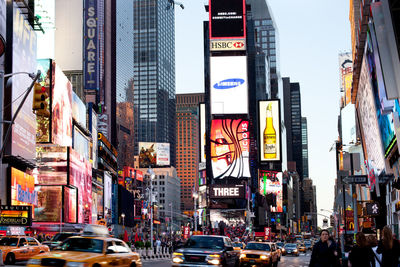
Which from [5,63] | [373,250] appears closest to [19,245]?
[373,250]

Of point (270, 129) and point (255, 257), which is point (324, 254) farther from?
point (270, 129)

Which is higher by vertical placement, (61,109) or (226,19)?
(226,19)

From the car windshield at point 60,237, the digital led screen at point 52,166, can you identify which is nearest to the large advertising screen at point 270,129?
the digital led screen at point 52,166

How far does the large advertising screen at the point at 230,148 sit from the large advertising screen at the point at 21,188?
208 feet

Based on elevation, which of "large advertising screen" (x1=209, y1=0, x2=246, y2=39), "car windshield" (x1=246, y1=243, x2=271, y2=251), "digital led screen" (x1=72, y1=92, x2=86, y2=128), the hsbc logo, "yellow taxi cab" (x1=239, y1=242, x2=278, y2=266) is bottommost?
"yellow taxi cab" (x1=239, y1=242, x2=278, y2=266)

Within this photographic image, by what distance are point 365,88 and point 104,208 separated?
96818mm

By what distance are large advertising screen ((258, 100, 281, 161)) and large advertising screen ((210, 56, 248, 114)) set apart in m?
21.7

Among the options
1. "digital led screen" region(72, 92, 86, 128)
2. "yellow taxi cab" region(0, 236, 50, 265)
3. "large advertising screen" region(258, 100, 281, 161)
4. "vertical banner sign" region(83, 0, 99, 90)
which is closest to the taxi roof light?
"yellow taxi cab" region(0, 236, 50, 265)

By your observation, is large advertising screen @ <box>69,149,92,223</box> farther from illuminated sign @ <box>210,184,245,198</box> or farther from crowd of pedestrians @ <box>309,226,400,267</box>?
crowd of pedestrians @ <box>309,226,400,267</box>

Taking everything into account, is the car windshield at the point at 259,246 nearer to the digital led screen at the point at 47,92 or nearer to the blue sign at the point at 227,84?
the digital led screen at the point at 47,92

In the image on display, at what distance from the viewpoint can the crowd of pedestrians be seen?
1143 centimetres

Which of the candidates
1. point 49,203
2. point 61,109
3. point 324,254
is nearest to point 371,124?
point 324,254

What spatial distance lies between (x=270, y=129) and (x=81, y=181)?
6729cm

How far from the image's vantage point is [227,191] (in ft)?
435
